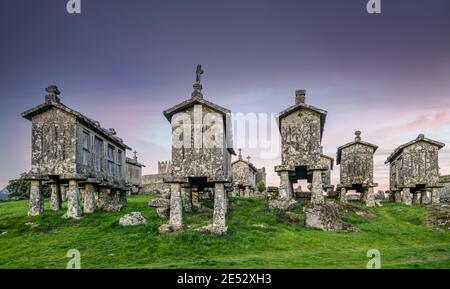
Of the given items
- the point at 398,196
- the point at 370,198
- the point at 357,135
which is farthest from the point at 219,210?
the point at 398,196

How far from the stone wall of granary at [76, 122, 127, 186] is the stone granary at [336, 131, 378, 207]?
20972mm

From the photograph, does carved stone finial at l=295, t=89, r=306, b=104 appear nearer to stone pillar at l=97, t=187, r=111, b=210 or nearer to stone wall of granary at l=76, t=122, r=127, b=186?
stone wall of granary at l=76, t=122, r=127, b=186

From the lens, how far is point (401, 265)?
1272 centimetres

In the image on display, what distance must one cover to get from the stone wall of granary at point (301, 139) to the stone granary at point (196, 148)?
8.04 m

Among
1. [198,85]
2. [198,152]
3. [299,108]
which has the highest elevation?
[198,85]

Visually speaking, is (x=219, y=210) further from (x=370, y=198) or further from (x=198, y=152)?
(x=370, y=198)

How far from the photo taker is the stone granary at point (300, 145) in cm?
2656

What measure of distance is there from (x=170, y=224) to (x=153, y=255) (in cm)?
431

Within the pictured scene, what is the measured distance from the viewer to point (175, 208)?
19984 mm

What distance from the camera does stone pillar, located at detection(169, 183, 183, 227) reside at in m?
19.8

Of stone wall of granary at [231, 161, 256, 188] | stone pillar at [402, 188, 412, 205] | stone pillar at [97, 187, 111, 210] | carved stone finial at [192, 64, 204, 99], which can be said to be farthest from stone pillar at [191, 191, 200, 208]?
stone pillar at [402, 188, 412, 205]

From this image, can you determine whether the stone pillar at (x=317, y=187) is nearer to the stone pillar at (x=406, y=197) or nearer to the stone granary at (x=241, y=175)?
the stone pillar at (x=406, y=197)

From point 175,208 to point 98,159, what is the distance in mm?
10697
